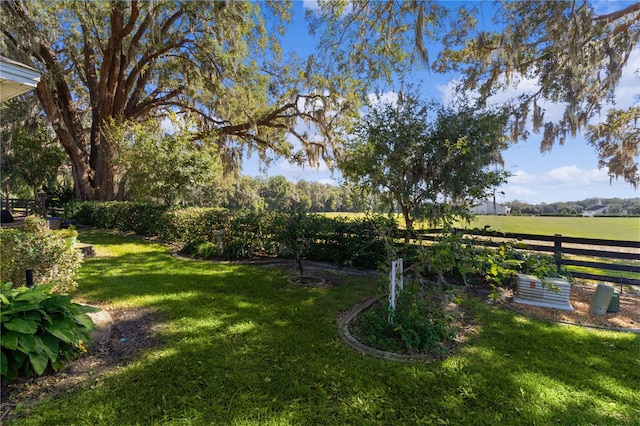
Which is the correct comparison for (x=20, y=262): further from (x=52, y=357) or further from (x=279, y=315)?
(x=279, y=315)

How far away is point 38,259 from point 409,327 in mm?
4338

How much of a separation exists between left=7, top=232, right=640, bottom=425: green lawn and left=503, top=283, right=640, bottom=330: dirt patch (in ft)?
1.29

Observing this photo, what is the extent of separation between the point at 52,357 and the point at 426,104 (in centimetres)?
565

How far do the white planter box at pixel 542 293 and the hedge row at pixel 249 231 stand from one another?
2241 millimetres

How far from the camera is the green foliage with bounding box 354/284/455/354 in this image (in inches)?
123

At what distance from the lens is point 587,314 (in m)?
4.42

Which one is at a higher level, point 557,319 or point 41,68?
point 41,68

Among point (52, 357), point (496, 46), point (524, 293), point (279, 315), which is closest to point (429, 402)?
point (279, 315)

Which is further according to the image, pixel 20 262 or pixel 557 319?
Result: pixel 557 319

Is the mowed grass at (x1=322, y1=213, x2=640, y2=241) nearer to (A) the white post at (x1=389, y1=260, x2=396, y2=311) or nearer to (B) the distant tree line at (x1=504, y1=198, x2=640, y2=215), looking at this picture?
(B) the distant tree line at (x1=504, y1=198, x2=640, y2=215)

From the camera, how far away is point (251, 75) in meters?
11.8

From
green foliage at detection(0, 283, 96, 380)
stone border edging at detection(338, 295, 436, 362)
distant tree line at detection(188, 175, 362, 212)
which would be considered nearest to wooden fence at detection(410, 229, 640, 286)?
stone border edging at detection(338, 295, 436, 362)

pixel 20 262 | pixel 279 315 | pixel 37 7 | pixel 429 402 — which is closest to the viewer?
pixel 429 402

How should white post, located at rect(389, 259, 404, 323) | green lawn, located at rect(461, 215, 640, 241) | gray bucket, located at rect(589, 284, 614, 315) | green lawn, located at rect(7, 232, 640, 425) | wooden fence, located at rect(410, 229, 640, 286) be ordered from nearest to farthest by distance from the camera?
green lawn, located at rect(7, 232, 640, 425) < white post, located at rect(389, 259, 404, 323) < gray bucket, located at rect(589, 284, 614, 315) < wooden fence, located at rect(410, 229, 640, 286) < green lawn, located at rect(461, 215, 640, 241)
